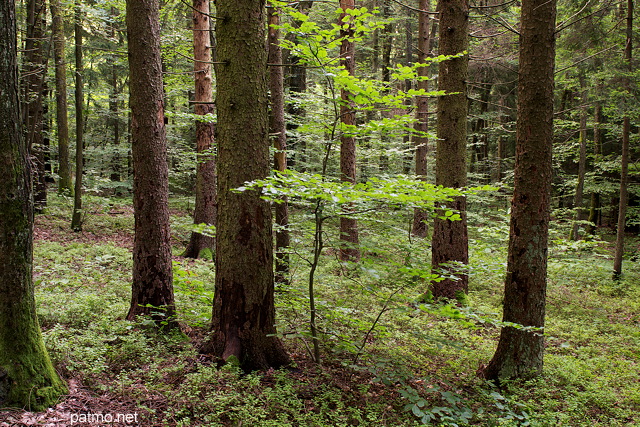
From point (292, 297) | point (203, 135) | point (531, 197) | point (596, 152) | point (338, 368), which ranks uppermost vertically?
point (596, 152)

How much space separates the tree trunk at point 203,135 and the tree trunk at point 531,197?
6338mm

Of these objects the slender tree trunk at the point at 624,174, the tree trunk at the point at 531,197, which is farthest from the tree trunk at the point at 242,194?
the slender tree trunk at the point at 624,174

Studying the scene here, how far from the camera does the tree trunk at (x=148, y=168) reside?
4.63 metres

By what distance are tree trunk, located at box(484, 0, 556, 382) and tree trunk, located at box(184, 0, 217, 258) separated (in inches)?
250

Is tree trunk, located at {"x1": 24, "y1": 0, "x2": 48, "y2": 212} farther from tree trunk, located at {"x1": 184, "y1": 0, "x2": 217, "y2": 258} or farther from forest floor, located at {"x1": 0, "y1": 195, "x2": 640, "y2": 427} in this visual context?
forest floor, located at {"x1": 0, "y1": 195, "x2": 640, "y2": 427}

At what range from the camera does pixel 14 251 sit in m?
2.74

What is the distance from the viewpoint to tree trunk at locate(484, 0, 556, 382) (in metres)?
4.14

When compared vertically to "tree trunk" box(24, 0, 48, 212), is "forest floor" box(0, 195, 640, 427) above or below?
below

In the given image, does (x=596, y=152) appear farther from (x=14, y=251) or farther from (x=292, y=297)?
(x=14, y=251)

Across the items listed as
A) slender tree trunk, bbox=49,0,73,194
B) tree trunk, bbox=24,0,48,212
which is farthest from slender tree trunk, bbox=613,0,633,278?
tree trunk, bbox=24,0,48,212

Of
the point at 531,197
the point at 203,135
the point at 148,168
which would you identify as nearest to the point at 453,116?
the point at 531,197

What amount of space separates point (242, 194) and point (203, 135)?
227 inches

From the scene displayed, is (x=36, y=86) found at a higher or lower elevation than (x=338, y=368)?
higher

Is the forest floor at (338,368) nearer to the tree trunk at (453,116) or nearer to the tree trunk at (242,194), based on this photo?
the tree trunk at (242,194)
